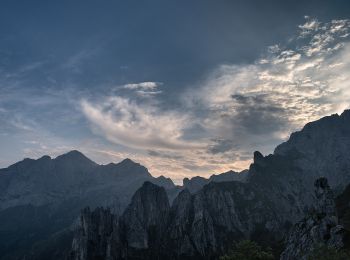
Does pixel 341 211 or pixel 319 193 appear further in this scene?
pixel 341 211

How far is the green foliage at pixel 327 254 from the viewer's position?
2073 inches

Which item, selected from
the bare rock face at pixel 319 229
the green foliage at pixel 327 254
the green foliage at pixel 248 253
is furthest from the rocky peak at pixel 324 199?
the green foliage at pixel 327 254

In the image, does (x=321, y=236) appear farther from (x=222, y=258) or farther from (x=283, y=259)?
(x=222, y=258)

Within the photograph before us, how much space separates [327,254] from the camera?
54.1 m

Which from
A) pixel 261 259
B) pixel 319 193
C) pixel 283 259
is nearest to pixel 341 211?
pixel 319 193

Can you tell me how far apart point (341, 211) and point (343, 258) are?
6442 inches

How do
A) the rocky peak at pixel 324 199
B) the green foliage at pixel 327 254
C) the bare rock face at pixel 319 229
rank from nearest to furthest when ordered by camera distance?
the green foliage at pixel 327 254 → the bare rock face at pixel 319 229 → the rocky peak at pixel 324 199

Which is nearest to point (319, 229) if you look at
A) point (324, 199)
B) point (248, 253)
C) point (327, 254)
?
point (324, 199)

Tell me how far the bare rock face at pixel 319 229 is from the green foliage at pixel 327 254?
47.4m

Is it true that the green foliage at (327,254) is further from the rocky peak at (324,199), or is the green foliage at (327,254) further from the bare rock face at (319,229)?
the rocky peak at (324,199)

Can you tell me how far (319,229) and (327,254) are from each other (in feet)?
225

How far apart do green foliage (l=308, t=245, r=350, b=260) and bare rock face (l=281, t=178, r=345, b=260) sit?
47440mm

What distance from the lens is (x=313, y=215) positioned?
130 m

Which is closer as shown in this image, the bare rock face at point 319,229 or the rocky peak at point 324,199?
the bare rock face at point 319,229
